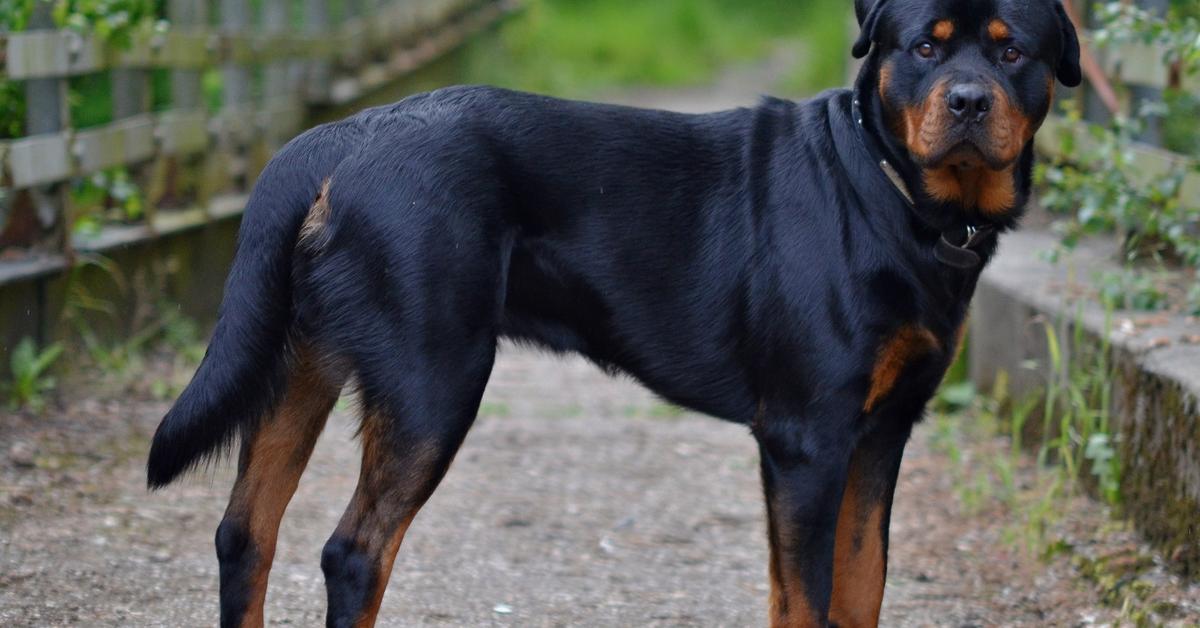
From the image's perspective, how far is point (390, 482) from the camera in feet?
10.00

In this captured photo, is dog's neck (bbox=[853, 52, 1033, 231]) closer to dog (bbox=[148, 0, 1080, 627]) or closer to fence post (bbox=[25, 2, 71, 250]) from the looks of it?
dog (bbox=[148, 0, 1080, 627])

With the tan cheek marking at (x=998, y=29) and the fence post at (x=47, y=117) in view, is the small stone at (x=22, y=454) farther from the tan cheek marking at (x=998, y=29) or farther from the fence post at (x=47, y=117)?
the tan cheek marking at (x=998, y=29)

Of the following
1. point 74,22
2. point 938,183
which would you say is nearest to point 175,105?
point 74,22

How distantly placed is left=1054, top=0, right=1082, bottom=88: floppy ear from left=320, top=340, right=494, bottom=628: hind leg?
1601 millimetres

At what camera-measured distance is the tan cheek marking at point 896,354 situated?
3141mm

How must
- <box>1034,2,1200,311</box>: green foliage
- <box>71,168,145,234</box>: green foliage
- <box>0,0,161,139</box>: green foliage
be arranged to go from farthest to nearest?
<box>71,168,145,234</box>: green foliage
<box>0,0,161,139</box>: green foliage
<box>1034,2,1200,311</box>: green foliage

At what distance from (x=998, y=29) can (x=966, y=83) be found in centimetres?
18

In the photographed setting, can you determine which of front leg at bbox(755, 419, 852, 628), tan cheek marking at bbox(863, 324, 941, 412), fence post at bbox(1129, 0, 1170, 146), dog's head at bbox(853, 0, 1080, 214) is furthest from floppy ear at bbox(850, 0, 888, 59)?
fence post at bbox(1129, 0, 1170, 146)

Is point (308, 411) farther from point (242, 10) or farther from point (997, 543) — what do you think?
point (242, 10)

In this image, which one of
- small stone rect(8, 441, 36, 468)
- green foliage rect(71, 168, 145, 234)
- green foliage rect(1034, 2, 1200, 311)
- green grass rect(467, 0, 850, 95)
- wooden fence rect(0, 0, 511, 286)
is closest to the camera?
green foliage rect(1034, 2, 1200, 311)

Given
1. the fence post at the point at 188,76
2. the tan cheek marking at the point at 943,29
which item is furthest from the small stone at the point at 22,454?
the tan cheek marking at the point at 943,29

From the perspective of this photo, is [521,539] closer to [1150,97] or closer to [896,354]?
[896,354]

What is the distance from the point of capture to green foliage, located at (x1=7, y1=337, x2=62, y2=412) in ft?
16.9

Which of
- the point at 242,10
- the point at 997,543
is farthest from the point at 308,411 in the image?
the point at 242,10
